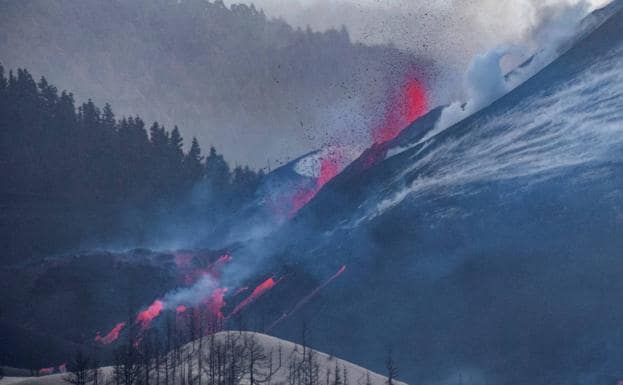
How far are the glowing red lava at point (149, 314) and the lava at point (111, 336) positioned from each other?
4236 mm

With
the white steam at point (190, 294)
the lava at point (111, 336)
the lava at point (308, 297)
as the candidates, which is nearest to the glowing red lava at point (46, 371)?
the lava at point (111, 336)

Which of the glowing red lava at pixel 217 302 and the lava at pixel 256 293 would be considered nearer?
the lava at pixel 256 293

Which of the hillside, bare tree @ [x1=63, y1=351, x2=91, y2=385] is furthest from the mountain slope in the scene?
bare tree @ [x1=63, y1=351, x2=91, y2=385]

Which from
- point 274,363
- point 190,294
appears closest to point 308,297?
point 190,294

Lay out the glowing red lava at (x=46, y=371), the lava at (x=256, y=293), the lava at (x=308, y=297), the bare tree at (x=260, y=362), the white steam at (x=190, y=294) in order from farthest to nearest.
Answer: the white steam at (x=190, y=294)
the lava at (x=256, y=293)
the lava at (x=308, y=297)
the glowing red lava at (x=46, y=371)
the bare tree at (x=260, y=362)

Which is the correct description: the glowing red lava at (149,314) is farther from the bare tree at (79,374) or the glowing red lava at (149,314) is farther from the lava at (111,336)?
the bare tree at (79,374)

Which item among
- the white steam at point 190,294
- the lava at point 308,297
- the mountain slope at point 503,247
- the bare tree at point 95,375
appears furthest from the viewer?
the white steam at point 190,294

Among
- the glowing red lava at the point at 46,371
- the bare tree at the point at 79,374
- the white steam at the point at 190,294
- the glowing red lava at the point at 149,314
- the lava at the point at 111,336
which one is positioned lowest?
the bare tree at the point at 79,374

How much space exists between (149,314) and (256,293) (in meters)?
25.5

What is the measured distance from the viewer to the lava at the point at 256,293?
183250 mm

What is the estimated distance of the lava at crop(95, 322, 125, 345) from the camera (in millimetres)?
172250

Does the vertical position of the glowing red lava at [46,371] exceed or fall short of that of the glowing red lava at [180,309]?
it falls short

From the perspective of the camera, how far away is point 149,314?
184 m

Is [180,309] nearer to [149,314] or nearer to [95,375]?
[149,314]
